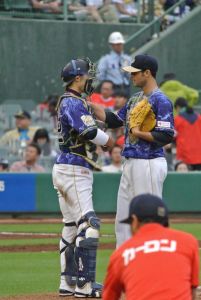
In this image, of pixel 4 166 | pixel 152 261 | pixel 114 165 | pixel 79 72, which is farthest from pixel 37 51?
pixel 152 261

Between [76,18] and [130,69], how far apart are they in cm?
1602

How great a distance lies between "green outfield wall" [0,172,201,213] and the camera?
18.7 metres

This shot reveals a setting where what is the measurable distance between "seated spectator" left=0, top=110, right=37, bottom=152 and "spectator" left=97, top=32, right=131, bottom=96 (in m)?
2.41

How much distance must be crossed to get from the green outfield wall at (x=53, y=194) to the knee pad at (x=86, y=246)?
29.6 feet

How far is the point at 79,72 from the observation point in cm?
975

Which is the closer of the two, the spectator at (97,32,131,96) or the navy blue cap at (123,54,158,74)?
the navy blue cap at (123,54,158,74)

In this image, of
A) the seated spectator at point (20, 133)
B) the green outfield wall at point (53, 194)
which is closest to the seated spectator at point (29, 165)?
the green outfield wall at point (53, 194)

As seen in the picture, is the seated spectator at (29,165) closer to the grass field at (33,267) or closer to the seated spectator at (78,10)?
the grass field at (33,267)

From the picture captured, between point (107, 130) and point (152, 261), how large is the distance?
1420cm

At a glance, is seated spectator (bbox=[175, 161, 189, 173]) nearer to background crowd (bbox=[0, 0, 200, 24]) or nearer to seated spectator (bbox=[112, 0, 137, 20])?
background crowd (bbox=[0, 0, 200, 24])

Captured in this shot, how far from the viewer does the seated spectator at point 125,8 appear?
2571cm

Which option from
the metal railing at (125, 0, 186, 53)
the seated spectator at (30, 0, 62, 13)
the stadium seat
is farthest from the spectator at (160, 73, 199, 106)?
the stadium seat

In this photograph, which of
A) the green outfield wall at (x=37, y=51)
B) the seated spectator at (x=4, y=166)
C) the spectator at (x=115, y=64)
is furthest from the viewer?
the green outfield wall at (x=37, y=51)

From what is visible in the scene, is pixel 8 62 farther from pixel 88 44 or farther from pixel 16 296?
pixel 16 296
